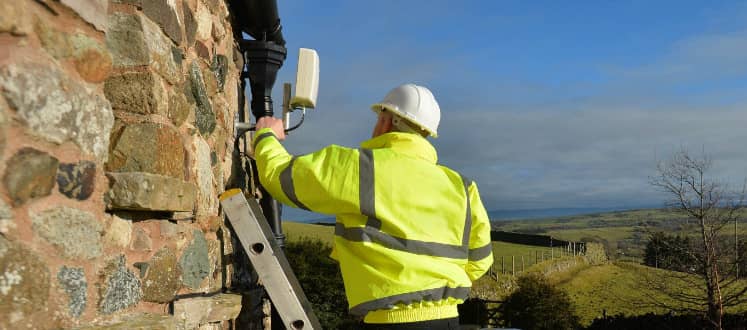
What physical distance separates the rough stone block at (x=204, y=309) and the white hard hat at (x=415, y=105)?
4.44ft

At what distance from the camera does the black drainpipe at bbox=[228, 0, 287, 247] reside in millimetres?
4350

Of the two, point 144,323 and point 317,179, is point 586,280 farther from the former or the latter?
point 144,323

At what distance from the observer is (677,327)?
77.2 feet

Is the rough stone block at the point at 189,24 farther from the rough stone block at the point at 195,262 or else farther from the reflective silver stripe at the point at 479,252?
the reflective silver stripe at the point at 479,252

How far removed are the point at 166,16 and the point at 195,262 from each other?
1.16 meters

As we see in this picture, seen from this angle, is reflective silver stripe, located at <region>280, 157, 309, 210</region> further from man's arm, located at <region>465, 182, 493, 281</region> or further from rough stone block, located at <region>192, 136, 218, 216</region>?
man's arm, located at <region>465, 182, 493, 281</region>

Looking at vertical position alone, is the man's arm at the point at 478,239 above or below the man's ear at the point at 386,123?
below

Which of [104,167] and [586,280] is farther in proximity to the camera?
[586,280]

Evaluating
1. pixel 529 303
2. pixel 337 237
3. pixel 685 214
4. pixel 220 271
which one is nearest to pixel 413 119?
pixel 337 237

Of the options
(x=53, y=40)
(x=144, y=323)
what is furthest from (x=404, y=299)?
(x=53, y=40)

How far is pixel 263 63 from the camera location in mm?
4527

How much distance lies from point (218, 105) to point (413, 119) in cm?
116

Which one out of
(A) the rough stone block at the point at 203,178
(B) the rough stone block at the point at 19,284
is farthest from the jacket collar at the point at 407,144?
(B) the rough stone block at the point at 19,284

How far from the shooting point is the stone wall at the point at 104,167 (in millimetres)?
1792
